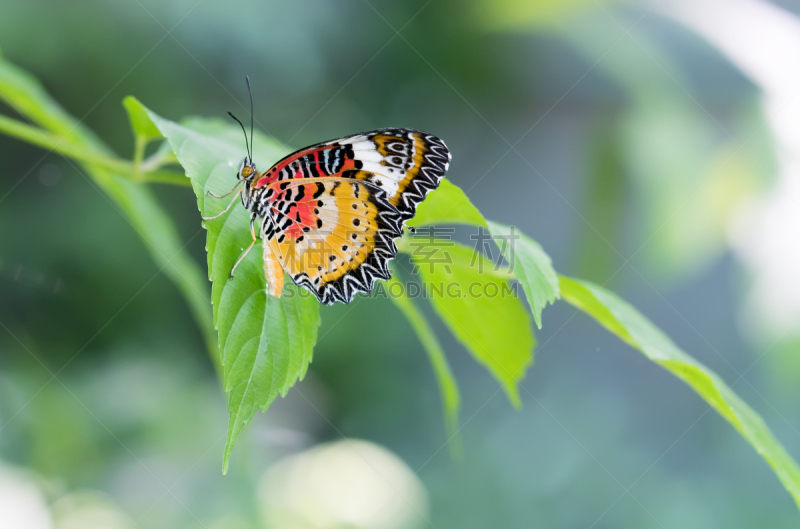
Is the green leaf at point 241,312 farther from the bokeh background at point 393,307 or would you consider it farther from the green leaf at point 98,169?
the bokeh background at point 393,307

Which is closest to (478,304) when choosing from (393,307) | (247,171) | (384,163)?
(384,163)

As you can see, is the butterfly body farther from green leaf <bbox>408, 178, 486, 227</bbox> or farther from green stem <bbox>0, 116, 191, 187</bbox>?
green stem <bbox>0, 116, 191, 187</bbox>

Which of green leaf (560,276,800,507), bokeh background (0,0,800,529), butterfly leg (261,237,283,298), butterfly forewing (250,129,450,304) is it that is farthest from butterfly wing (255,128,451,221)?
bokeh background (0,0,800,529)

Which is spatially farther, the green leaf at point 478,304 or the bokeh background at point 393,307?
the bokeh background at point 393,307

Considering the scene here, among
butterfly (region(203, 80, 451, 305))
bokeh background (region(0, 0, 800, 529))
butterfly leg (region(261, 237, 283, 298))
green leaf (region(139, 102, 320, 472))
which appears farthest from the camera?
bokeh background (region(0, 0, 800, 529))

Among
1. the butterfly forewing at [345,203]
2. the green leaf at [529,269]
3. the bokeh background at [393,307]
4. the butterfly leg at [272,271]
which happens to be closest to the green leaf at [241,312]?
the butterfly leg at [272,271]
